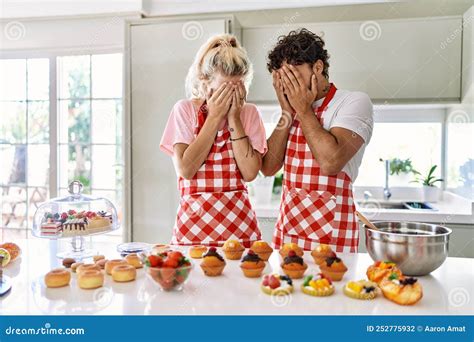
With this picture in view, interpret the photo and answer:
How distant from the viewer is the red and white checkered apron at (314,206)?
57.9 inches

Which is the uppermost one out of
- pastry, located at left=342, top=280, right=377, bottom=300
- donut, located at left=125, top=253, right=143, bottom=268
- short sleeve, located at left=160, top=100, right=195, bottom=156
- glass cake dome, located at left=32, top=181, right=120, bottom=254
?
short sleeve, located at left=160, top=100, right=195, bottom=156

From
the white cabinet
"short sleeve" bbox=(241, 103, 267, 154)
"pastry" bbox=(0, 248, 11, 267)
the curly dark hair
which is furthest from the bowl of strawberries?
the white cabinet

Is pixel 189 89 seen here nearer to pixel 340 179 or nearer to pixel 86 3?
pixel 340 179

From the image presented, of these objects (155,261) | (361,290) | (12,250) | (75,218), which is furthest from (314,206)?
(12,250)

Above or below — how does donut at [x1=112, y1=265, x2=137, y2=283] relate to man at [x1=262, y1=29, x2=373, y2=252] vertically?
below

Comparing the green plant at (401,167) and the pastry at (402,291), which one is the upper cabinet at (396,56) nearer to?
the green plant at (401,167)

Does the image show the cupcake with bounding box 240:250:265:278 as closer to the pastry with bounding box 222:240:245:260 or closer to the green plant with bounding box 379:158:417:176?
the pastry with bounding box 222:240:245:260

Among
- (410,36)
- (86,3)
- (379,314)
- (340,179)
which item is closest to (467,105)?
(410,36)

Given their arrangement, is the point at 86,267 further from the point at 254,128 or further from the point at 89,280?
the point at 254,128

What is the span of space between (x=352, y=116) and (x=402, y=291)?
0.67 metres

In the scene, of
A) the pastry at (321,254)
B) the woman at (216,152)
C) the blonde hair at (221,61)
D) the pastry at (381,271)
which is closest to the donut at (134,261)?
the woman at (216,152)

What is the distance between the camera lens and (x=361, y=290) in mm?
958

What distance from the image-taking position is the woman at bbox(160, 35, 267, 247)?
4.99 feet

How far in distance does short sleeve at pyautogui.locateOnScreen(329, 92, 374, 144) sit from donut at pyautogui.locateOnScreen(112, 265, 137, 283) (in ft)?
2.58
